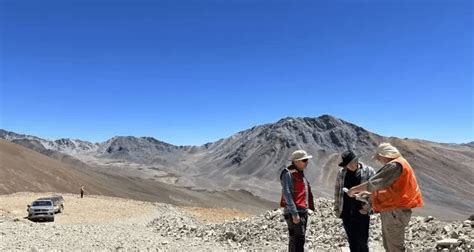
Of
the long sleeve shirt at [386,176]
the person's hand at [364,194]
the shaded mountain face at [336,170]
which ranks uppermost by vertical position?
the shaded mountain face at [336,170]

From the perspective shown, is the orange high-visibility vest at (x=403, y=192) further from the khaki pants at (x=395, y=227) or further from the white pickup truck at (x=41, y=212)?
the white pickup truck at (x=41, y=212)

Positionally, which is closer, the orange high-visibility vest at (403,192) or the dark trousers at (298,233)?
the orange high-visibility vest at (403,192)

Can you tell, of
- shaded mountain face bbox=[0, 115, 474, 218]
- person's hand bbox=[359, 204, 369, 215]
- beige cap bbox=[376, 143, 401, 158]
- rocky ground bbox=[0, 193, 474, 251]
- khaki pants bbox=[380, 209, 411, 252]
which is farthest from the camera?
shaded mountain face bbox=[0, 115, 474, 218]

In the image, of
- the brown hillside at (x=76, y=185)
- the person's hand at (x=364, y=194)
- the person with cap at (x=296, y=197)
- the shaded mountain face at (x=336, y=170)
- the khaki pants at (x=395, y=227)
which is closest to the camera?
the khaki pants at (x=395, y=227)

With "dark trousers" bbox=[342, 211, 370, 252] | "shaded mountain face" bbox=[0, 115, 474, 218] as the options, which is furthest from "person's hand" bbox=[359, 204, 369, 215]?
"shaded mountain face" bbox=[0, 115, 474, 218]

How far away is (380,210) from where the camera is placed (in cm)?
705

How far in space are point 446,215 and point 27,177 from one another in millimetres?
78246

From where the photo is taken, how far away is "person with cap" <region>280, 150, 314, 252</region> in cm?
821

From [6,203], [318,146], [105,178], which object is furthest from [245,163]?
[6,203]

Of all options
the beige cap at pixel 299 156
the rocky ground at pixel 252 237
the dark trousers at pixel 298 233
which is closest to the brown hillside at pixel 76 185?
the rocky ground at pixel 252 237

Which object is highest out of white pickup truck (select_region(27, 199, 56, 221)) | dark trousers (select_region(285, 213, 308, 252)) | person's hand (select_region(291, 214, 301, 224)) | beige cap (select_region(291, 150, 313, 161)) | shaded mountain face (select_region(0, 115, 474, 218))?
shaded mountain face (select_region(0, 115, 474, 218))

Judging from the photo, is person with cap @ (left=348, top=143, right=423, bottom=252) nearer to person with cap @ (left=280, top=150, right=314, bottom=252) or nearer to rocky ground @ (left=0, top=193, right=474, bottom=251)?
person with cap @ (left=280, top=150, right=314, bottom=252)

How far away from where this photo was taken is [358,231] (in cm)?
802

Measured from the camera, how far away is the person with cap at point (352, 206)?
7.99 metres
